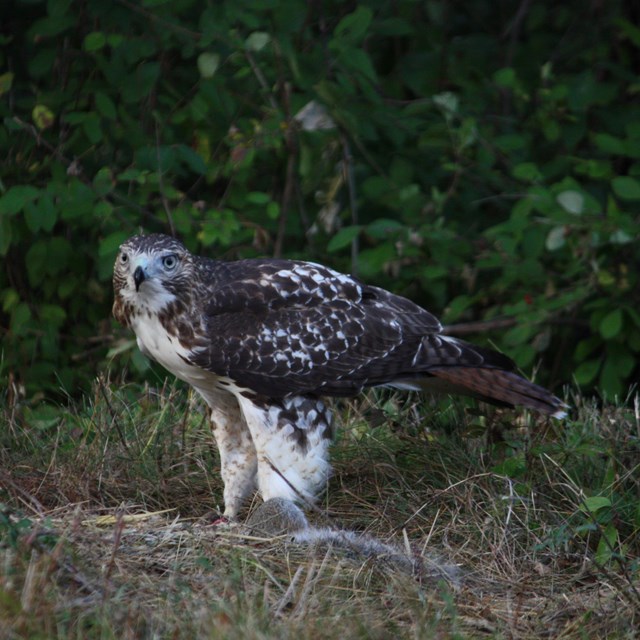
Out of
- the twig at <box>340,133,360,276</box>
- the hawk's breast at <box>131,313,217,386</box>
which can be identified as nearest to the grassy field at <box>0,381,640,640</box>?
the hawk's breast at <box>131,313,217,386</box>

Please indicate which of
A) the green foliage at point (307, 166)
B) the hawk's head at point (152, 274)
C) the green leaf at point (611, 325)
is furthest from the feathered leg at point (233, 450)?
the green leaf at point (611, 325)

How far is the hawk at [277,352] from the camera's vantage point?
14.2ft

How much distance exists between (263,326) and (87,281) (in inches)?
94.7

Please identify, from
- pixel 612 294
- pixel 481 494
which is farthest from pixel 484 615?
A: pixel 612 294

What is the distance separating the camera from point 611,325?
6254 millimetres

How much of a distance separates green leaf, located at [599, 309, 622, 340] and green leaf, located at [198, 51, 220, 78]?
240 centimetres

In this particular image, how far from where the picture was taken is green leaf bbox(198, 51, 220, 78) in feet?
19.0

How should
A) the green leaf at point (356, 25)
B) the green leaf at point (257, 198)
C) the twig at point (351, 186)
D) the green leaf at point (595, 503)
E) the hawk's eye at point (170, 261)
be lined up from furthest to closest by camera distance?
the twig at point (351, 186), the green leaf at point (257, 198), the green leaf at point (356, 25), the hawk's eye at point (170, 261), the green leaf at point (595, 503)

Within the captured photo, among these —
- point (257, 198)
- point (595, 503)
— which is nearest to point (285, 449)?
point (595, 503)

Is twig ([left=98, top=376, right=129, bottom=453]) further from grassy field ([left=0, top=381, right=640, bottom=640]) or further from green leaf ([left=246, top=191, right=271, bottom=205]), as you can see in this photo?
green leaf ([left=246, top=191, right=271, bottom=205])

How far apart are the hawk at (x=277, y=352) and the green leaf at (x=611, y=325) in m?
1.57

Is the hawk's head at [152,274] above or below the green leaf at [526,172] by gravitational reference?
above

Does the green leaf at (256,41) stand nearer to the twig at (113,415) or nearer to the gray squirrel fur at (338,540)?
the twig at (113,415)

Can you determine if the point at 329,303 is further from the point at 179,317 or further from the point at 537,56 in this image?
the point at 537,56
